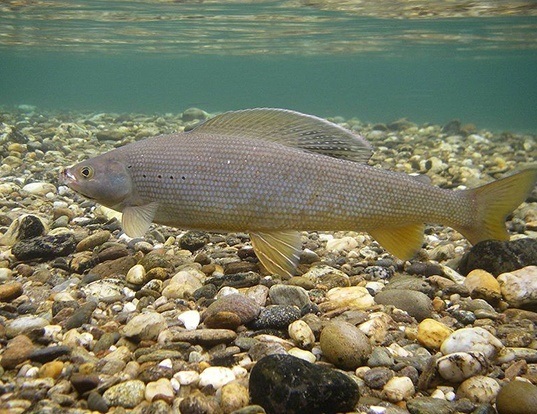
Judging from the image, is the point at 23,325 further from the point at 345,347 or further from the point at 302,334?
the point at 345,347

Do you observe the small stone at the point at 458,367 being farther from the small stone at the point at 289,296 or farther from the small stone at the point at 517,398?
the small stone at the point at 289,296

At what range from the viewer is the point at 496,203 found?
396 centimetres

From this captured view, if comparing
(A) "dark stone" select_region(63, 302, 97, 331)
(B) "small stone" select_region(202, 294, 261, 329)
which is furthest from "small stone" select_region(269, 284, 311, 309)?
(A) "dark stone" select_region(63, 302, 97, 331)

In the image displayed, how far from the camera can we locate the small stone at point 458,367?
2.66 meters

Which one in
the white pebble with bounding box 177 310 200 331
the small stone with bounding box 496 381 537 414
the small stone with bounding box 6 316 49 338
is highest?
the small stone with bounding box 496 381 537 414

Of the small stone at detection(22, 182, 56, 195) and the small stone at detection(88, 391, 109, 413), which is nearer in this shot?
the small stone at detection(88, 391, 109, 413)

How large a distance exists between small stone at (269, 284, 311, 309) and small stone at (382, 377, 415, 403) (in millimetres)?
1085

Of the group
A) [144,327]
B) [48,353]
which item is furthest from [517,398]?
[48,353]

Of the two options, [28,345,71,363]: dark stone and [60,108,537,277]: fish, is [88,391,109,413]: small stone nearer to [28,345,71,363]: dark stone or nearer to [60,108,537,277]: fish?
[28,345,71,363]: dark stone

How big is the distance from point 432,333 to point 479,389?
0.64 meters

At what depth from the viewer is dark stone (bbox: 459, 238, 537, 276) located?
4215mm

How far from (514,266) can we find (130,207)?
11.9ft

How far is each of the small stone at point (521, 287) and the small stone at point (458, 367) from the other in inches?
53.7

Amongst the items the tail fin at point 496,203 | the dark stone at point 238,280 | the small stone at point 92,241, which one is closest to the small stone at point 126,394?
the dark stone at point 238,280
